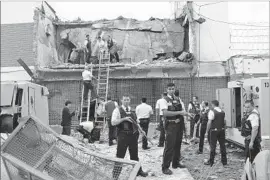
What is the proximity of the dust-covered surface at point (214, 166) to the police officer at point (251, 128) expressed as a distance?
Result: 71 centimetres

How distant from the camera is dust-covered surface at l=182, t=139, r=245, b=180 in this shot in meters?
7.00

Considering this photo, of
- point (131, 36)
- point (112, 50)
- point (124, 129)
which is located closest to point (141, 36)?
point (131, 36)

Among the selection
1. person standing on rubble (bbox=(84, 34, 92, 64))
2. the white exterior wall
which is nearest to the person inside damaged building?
person standing on rubble (bbox=(84, 34, 92, 64))

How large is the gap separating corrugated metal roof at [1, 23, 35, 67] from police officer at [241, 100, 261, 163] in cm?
1107

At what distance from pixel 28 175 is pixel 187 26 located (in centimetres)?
1356

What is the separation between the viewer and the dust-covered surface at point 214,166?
6996mm

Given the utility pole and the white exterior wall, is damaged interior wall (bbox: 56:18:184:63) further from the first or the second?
the white exterior wall

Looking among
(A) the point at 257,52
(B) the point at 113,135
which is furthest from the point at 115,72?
(A) the point at 257,52

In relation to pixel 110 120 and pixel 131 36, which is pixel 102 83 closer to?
pixel 110 120

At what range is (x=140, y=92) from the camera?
1459 centimetres

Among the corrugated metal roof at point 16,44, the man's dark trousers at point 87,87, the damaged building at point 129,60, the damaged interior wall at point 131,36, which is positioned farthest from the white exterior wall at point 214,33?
the corrugated metal roof at point 16,44

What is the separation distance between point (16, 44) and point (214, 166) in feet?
38.7

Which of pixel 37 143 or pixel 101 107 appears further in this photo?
pixel 101 107

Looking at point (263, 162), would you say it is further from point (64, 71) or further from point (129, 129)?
point (64, 71)
